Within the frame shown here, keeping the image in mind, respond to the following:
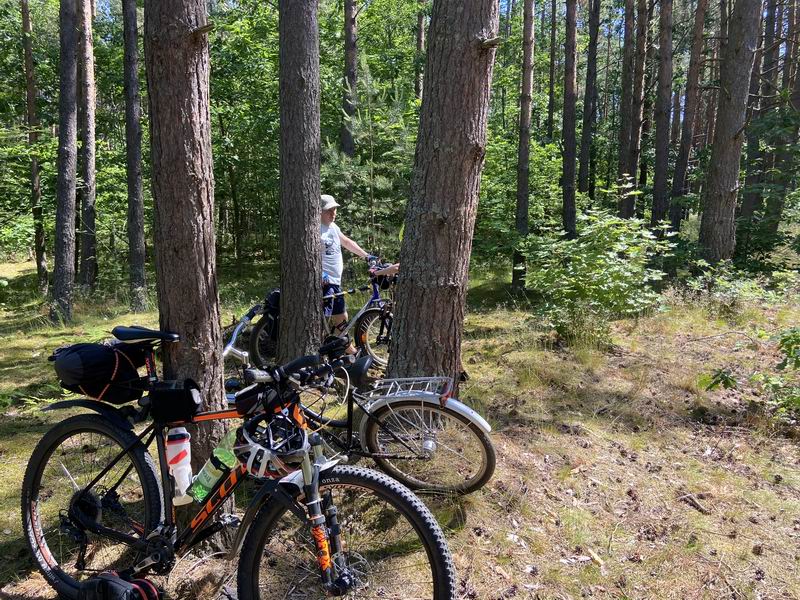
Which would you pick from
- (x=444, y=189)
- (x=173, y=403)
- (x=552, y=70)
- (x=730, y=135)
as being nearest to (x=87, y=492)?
(x=173, y=403)

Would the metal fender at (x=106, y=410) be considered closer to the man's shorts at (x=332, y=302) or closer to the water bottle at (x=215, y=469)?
the water bottle at (x=215, y=469)

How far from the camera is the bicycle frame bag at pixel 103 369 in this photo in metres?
2.47

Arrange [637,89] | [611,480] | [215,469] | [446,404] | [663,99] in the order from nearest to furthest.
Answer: [215,469], [446,404], [611,480], [663,99], [637,89]

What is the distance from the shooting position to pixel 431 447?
3.19 metres

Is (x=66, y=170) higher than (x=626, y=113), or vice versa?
(x=626, y=113)

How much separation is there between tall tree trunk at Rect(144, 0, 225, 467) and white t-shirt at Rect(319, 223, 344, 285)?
10.1ft

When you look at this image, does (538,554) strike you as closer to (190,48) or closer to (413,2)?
(190,48)

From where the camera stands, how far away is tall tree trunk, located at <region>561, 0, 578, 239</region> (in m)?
13.1

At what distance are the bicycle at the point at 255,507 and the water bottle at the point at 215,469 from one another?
26 millimetres

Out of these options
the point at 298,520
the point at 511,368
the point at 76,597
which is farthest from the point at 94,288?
the point at 298,520

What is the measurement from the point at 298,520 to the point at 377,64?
19.0 meters

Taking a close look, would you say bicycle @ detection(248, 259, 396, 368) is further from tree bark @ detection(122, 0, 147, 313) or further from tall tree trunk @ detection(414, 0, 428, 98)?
tall tree trunk @ detection(414, 0, 428, 98)

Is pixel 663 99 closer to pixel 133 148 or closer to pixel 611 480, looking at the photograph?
pixel 133 148

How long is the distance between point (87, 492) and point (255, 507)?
110cm
